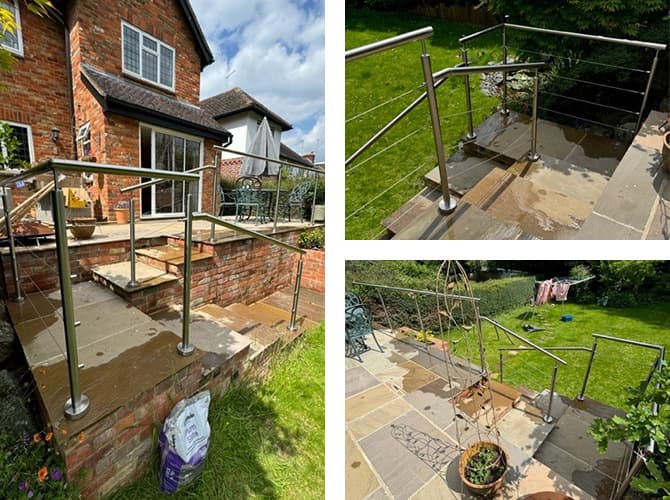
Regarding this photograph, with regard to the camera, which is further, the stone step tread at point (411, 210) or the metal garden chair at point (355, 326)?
the metal garden chair at point (355, 326)

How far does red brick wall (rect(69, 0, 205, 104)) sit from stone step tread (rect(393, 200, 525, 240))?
755 centimetres

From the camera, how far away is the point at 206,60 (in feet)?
29.8

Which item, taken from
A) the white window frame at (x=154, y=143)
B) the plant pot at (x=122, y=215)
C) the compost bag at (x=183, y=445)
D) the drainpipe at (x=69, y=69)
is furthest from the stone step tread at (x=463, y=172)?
the drainpipe at (x=69, y=69)

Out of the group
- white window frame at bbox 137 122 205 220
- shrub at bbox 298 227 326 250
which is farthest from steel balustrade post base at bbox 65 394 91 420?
white window frame at bbox 137 122 205 220

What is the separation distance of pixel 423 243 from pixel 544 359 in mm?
4292

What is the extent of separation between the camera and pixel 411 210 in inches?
105

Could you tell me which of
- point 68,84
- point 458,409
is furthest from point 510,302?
point 68,84

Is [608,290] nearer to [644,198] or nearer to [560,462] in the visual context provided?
[560,462]

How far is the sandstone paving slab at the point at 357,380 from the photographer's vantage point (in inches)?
166

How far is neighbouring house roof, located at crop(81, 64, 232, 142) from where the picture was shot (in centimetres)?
604

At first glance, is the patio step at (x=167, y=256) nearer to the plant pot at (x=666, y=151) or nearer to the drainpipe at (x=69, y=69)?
the plant pot at (x=666, y=151)

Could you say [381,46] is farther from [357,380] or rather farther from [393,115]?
[357,380]

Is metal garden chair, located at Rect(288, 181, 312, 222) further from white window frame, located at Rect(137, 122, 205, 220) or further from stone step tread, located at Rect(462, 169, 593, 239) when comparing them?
stone step tread, located at Rect(462, 169, 593, 239)

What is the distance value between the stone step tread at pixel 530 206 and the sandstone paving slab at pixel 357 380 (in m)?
2.80
